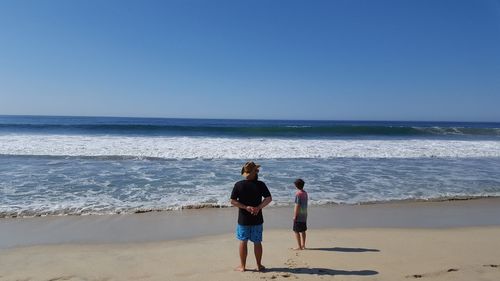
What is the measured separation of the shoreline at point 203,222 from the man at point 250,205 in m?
1.92

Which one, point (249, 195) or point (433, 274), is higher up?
point (249, 195)

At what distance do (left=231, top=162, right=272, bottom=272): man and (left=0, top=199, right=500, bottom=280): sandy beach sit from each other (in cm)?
32

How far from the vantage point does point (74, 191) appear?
31.5 ft

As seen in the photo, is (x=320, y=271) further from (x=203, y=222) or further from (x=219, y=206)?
(x=219, y=206)

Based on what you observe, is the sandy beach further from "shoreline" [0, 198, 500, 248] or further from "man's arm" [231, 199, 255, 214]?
A: "man's arm" [231, 199, 255, 214]

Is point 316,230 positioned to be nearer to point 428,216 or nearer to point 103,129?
point 428,216

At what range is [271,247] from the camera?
5.74 metres

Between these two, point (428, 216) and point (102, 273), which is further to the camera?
point (428, 216)

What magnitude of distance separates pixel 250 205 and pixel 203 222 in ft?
9.36

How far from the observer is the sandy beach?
4.75 meters

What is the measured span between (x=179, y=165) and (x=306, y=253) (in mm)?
9695

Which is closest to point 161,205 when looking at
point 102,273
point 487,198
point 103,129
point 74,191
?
point 74,191

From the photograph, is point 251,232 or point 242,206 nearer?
point 242,206

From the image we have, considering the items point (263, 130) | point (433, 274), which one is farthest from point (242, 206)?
point (263, 130)
